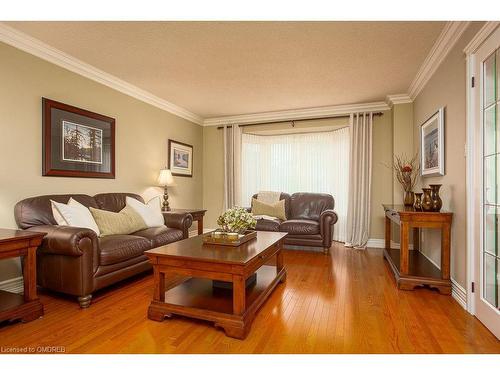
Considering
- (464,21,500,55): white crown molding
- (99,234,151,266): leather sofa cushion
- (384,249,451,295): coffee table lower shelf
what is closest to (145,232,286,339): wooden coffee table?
(99,234,151,266): leather sofa cushion

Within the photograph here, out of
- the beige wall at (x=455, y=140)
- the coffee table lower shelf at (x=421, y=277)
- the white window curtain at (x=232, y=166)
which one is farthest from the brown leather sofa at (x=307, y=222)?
the beige wall at (x=455, y=140)

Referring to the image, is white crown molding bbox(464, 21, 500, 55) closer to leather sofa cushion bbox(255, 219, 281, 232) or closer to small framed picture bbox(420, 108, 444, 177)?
small framed picture bbox(420, 108, 444, 177)

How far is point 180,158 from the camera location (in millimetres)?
5066

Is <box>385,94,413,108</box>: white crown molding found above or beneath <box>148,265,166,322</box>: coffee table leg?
above

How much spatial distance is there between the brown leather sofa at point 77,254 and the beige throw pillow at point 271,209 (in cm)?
223

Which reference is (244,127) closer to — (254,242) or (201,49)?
(201,49)

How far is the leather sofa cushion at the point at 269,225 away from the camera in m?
4.35

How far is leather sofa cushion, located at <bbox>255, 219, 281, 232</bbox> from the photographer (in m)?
4.35

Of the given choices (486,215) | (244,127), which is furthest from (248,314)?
(244,127)

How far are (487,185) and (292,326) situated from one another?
5.65 ft

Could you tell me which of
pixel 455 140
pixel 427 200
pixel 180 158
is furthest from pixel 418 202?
pixel 180 158

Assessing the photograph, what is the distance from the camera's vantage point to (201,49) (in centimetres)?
282

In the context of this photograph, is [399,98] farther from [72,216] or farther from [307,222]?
[72,216]

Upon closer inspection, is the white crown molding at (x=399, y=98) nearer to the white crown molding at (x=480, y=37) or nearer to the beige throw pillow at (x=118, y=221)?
the white crown molding at (x=480, y=37)
